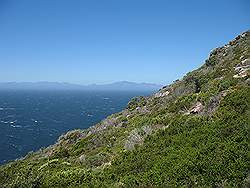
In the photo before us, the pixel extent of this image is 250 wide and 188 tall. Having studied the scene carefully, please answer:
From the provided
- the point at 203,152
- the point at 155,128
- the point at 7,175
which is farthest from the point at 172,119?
the point at 7,175

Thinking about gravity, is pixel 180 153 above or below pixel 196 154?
below

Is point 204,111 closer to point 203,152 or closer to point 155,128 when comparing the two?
point 155,128

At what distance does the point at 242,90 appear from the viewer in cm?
1962

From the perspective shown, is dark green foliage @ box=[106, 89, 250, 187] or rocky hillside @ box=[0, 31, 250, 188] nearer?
dark green foliage @ box=[106, 89, 250, 187]

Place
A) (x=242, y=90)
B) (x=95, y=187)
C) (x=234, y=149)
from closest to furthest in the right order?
1. (x=234, y=149)
2. (x=95, y=187)
3. (x=242, y=90)

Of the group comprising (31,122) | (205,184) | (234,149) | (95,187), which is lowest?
(31,122)

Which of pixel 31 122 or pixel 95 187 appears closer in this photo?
pixel 95 187

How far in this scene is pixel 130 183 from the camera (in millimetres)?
14578

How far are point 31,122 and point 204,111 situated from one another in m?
121

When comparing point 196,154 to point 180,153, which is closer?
point 196,154

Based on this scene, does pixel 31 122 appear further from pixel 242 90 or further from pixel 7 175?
pixel 242 90

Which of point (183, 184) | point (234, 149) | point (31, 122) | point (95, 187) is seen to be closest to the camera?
point (183, 184)

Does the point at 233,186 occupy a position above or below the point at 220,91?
below

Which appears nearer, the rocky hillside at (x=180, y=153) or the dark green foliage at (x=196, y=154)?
the dark green foliage at (x=196, y=154)
